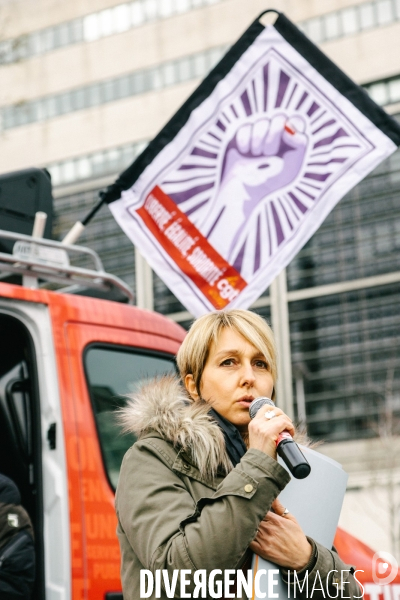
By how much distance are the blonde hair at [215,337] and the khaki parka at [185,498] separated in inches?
3.2

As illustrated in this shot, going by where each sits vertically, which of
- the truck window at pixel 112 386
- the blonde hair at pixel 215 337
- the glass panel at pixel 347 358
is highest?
the glass panel at pixel 347 358

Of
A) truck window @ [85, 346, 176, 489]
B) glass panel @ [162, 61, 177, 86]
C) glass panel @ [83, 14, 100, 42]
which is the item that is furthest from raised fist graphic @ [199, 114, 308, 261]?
glass panel @ [83, 14, 100, 42]

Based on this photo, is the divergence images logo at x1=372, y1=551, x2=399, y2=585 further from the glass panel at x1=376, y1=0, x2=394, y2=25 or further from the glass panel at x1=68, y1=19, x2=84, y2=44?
the glass panel at x1=68, y1=19, x2=84, y2=44

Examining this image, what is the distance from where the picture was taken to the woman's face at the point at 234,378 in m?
2.02

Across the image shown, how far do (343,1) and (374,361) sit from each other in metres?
16.0

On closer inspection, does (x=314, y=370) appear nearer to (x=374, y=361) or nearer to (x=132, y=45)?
(x=374, y=361)

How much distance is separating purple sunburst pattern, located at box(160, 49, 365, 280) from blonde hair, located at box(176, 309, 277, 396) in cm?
251

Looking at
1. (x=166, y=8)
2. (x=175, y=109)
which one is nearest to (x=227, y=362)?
(x=175, y=109)

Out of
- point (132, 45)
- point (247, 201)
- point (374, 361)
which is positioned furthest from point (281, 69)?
point (132, 45)

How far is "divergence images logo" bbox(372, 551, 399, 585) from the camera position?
3611mm

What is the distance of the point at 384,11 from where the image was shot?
124 feet

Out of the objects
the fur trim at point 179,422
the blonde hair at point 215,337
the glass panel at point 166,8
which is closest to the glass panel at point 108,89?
the glass panel at point 166,8

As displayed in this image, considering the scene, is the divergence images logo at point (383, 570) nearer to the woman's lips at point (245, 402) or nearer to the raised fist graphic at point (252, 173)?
the raised fist graphic at point (252, 173)

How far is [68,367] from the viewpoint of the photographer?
3.66m
